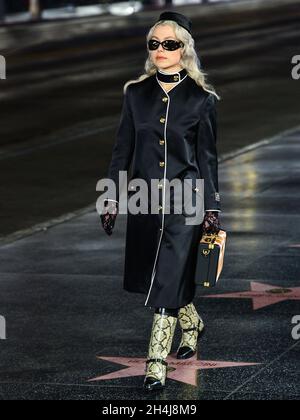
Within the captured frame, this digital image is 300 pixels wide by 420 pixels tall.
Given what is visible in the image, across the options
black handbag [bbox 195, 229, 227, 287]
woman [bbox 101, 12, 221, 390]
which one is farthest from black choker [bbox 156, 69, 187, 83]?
black handbag [bbox 195, 229, 227, 287]

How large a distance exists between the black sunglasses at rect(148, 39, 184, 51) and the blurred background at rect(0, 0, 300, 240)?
5.62 meters

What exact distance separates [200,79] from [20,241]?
16.9 ft

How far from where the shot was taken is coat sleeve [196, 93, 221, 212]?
307 inches

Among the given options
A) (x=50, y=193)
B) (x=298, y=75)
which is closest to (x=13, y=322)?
(x=50, y=193)

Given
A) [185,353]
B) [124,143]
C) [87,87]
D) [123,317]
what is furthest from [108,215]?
[87,87]

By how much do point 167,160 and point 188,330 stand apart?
1176mm

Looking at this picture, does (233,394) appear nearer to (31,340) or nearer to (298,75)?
(31,340)

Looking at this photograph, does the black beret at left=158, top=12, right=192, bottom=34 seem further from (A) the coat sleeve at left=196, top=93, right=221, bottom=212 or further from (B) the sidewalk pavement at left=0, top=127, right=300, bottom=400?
(B) the sidewalk pavement at left=0, top=127, right=300, bottom=400

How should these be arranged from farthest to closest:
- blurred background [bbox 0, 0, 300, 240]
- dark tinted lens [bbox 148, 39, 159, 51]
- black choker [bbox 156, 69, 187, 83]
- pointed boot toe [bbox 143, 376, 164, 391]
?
blurred background [bbox 0, 0, 300, 240]
black choker [bbox 156, 69, 187, 83]
dark tinted lens [bbox 148, 39, 159, 51]
pointed boot toe [bbox 143, 376, 164, 391]

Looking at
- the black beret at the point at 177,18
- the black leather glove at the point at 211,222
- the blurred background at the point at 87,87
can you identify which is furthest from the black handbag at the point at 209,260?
Result: the blurred background at the point at 87,87

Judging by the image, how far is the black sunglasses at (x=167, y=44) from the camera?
7727 mm

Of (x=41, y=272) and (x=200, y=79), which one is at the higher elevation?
(x=200, y=79)

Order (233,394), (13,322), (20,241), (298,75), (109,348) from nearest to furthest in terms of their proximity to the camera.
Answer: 1. (233,394)
2. (109,348)
3. (13,322)
4. (20,241)
5. (298,75)

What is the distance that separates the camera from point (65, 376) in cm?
803
